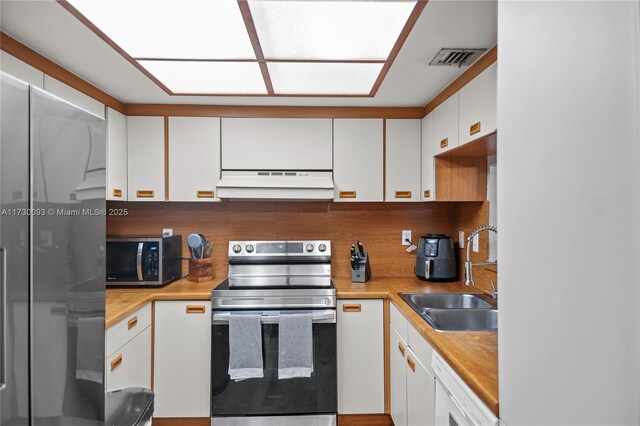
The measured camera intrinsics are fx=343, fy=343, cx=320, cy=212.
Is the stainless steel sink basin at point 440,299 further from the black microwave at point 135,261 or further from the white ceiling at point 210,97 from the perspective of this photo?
the black microwave at point 135,261

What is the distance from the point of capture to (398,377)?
2061 millimetres

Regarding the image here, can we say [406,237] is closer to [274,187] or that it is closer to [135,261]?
[274,187]

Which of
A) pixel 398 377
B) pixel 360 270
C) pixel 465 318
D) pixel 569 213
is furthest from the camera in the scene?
pixel 360 270

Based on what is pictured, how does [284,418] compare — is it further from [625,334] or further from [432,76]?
[432,76]

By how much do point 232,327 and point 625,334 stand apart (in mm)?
2010

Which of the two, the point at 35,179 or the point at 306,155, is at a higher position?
the point at 306,155

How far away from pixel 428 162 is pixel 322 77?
1029 millimetres

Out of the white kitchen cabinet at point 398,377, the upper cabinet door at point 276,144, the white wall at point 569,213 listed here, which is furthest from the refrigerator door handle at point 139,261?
the white wall at point 569,213

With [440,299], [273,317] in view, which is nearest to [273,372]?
[273,317]

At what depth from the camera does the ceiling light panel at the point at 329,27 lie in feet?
4.07

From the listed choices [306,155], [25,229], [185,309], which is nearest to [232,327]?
[185,309]

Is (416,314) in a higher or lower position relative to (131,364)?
higher

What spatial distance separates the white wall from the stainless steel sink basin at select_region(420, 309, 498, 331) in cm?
98

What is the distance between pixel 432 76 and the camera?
6.61 feet
